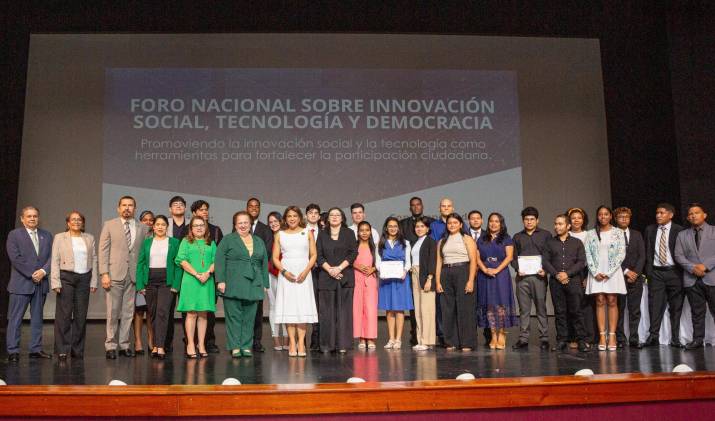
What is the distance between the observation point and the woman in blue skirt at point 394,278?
6.25 m

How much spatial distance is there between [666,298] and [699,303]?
0.27 metres

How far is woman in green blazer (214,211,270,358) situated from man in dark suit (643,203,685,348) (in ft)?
11.3

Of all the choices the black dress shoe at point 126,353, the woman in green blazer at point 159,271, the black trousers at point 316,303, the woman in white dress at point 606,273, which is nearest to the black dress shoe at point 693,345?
the woman in white dress at point 606,273

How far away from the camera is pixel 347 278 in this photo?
19.8ft

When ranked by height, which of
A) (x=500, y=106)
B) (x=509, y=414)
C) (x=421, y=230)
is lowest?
(x=509, y=414)

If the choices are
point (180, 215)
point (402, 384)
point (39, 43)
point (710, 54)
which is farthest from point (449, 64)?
point (402, 384)

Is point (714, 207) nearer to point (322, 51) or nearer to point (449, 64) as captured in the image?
point (449, 64)

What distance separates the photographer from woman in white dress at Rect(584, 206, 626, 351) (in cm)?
596

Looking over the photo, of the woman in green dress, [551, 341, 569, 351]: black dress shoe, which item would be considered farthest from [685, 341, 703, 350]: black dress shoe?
the woman in green dress

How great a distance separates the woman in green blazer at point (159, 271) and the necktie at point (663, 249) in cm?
414

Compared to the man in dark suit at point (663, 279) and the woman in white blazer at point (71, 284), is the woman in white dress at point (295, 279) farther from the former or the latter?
the man in dark suit at point (663, 279)

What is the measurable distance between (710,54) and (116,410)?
7614mm

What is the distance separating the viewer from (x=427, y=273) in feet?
20.7

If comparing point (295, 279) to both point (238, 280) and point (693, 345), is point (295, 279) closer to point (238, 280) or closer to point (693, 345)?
point (238, 280)
